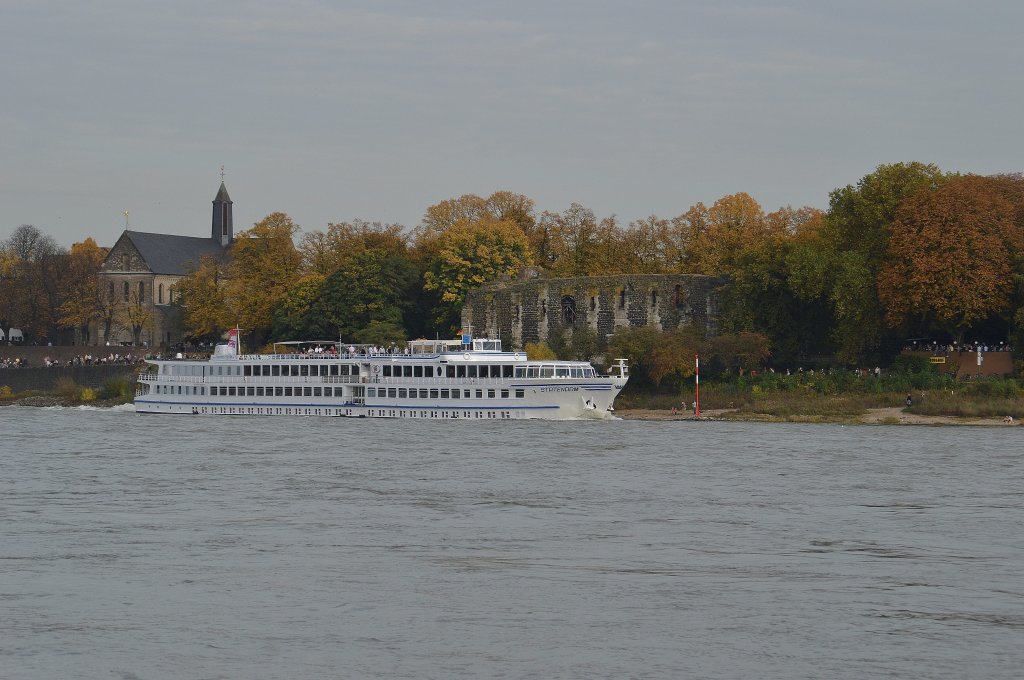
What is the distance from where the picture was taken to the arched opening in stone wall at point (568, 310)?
270ft

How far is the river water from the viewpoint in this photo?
2095cm

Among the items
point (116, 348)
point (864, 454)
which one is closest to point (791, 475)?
point (864, 454)

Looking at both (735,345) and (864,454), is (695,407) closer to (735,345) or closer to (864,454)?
(735,345)

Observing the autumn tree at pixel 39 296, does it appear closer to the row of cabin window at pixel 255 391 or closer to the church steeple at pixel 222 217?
the church steeple at pixel 222 217

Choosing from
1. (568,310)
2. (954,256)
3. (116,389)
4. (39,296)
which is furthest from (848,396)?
(39,296)

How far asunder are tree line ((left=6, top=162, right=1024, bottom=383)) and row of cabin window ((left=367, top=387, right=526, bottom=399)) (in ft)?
34.0

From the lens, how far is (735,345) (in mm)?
71688

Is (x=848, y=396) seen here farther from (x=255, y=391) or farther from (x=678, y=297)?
(x=255, y=391)

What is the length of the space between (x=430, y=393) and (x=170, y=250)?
68.5 meters

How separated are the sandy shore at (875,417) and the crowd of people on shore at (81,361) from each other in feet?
137

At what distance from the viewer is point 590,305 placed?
268 ft

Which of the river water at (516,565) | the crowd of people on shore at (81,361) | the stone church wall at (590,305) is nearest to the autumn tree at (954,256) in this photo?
the stone church wall at (590,305)

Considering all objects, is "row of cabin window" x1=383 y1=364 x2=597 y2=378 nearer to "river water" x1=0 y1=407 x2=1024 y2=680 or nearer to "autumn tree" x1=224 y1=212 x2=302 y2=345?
"river water" x1=0 y1=407 x2=1024 y2=680

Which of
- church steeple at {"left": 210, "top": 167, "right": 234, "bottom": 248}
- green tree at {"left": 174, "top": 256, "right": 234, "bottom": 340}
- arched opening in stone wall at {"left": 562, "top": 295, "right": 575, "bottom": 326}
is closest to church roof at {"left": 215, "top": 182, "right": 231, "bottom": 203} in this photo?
church steeple at {"left": 210, "top": 167, "right": 234, "bottom": 248}
